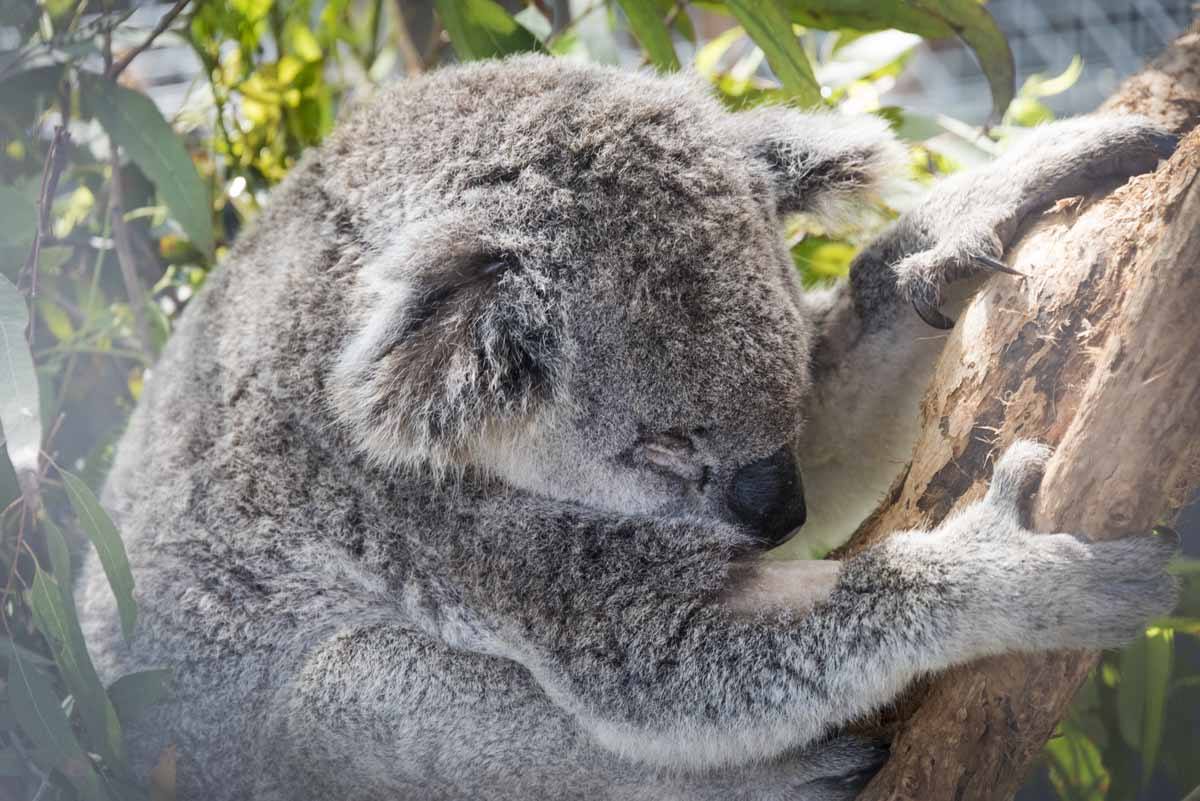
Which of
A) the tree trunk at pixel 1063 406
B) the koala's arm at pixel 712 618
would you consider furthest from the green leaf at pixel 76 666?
the tree trunk at pixel 1063 406

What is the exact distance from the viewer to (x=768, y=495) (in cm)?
206

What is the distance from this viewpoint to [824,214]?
2.49 meters

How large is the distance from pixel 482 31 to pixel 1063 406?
5.98 ft

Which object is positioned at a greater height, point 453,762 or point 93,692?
point 93,692

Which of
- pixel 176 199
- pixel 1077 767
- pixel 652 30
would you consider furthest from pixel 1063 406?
pixel 176 199

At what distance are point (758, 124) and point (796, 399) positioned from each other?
2.24 ft

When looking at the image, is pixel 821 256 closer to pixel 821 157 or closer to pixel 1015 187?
pixel 821 157

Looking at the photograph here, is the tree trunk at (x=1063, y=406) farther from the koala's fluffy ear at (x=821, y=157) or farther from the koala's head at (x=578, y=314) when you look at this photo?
the koala's fluffy ear at (x=821, y=157)

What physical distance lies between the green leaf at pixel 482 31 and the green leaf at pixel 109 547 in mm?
1397

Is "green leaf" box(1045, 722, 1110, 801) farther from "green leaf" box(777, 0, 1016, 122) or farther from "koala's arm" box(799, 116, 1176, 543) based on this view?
"green leaf" box(777, 0, 1016, 122)

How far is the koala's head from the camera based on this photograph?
1979mm

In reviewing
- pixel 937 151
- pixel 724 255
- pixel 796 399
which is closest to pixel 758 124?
pixel 724 255

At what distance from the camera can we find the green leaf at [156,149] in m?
2.74

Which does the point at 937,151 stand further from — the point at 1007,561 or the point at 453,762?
the point at 453,762
